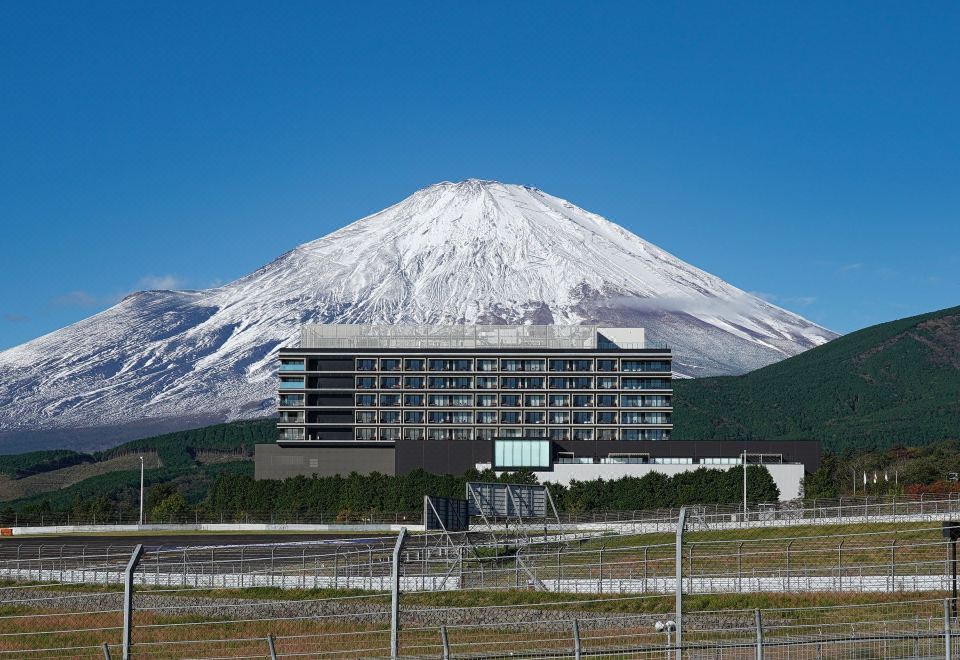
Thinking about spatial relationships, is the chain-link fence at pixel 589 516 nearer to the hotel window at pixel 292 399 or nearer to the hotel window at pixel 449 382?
the hotel window at pixel 292 399

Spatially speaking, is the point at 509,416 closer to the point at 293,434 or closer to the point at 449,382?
the point at 449,382

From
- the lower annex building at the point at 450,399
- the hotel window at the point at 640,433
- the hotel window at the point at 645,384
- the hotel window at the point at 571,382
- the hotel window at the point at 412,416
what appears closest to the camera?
the hotel window at the point at 640,433

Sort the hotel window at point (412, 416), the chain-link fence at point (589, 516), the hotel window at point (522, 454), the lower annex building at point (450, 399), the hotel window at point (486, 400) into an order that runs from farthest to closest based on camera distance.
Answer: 1. the hotel window at point (486, 400)
2. the hotel window at point (412, 416)
3. the lower annex building at point (450, 399)
4. the hotel window at point (522, 454)
5. the chain-link fence at point (589, 516)

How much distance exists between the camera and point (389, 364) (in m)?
193

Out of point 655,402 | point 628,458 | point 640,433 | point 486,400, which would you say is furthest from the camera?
point 486,400

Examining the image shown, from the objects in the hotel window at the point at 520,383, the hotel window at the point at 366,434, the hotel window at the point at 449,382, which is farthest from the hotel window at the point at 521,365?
the hotel window at the point at 366,434

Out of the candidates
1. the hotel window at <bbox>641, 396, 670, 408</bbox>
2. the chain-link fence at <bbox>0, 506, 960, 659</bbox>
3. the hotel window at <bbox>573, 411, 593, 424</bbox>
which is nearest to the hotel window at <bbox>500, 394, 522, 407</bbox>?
the hotel window at <bbox>573, 411, 593, 424</bbox>

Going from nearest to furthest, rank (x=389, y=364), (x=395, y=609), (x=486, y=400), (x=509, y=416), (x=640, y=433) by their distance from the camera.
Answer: (x=395, y=609) < (x=640, y=433) < (x=509, y=416) < (x=486, y=400) < (x=389, y=364)

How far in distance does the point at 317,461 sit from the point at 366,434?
7.43 meters

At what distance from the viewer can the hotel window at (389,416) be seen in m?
192

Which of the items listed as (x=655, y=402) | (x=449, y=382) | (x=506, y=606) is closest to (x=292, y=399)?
(x=449, y=382)

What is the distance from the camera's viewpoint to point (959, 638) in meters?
32.2

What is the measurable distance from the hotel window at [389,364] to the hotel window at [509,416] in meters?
15.1

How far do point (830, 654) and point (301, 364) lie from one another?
163262 millimetres
